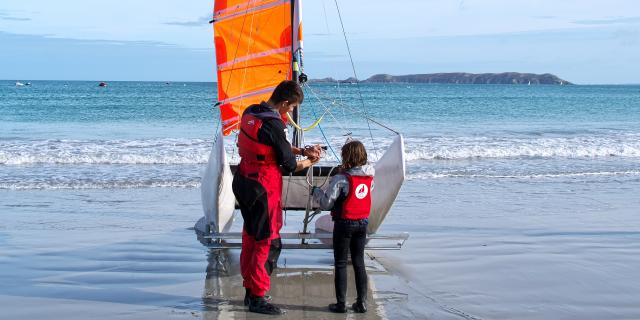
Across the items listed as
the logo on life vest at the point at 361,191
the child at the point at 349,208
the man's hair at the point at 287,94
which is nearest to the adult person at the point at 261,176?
the man's hair at the point at 287,94

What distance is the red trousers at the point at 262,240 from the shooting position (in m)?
5.49

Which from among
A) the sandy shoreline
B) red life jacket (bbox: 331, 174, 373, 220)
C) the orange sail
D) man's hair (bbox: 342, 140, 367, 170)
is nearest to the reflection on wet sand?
the sandy shoreline

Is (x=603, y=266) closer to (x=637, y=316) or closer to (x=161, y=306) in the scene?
(x=637, y=316)

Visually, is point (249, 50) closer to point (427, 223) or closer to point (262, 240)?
point (427, 223)

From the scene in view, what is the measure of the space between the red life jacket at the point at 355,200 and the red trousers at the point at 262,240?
453 millimetres

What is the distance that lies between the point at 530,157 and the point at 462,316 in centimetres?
1346

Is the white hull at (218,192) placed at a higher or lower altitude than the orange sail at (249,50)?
lower

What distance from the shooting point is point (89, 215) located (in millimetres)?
9750

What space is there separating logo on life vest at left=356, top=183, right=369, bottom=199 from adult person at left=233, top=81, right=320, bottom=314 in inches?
18.4

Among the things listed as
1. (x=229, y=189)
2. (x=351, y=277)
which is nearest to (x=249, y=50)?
(x=229, y=189)

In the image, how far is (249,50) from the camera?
874 cm

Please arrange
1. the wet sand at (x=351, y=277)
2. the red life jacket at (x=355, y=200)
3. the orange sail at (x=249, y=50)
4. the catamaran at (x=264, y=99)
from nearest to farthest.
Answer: the red life jacket at (x=355, y=200), the wet sand at (x=351, y=277), the catamaran at (x=264, y=99), the orange sail at (x=249, y=50)

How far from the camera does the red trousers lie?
5488 mm

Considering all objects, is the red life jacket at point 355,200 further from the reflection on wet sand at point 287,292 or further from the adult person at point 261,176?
the reflection on wet sand at point 287,292
